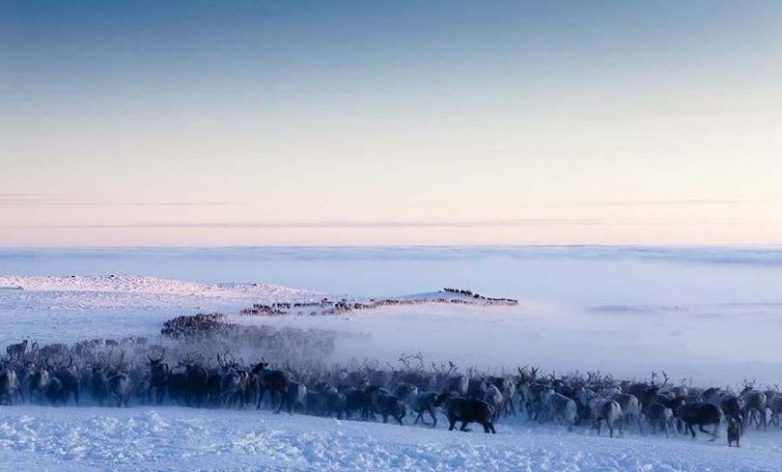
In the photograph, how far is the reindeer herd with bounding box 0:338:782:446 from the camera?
16906 mm

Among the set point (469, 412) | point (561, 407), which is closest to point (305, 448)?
point (469, 412)

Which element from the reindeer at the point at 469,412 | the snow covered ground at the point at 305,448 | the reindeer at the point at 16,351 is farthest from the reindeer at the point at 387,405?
the reindeer at the point at 16,351

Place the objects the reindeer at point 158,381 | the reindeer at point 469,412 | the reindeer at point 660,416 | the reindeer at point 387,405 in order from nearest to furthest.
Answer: the reindeer at point 469,412 → the reindeer at point 387,405 → the reindeer at point 660,416 → the reindeer at point 158,381

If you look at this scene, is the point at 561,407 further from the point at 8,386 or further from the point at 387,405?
the point at 8,386

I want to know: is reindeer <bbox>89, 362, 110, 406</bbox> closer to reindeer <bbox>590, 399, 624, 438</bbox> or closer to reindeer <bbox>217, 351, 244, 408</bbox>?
reindeer <bbox>217, 351, 244, 408</bbox>

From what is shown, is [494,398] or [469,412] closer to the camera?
[469,412]

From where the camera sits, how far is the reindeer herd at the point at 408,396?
666 inches

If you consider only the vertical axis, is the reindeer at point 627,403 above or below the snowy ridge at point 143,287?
above

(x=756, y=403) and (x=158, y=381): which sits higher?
(x=756, y=403)

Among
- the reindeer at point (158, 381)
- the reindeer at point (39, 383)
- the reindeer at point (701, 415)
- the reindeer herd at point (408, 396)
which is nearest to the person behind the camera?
the reindeer at point (701, 415)

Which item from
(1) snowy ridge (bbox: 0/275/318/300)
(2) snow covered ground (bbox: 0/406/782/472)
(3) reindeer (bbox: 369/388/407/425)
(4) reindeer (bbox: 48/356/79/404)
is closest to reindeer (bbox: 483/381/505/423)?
(3) reindeer (bbox: 369/388/407/425)

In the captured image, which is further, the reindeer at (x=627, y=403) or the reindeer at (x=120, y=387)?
the reindeer at (x=120, y=387)

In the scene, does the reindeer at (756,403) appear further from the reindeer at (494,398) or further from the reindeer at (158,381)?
the reindeer at (158,381)

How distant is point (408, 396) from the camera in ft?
58.6
